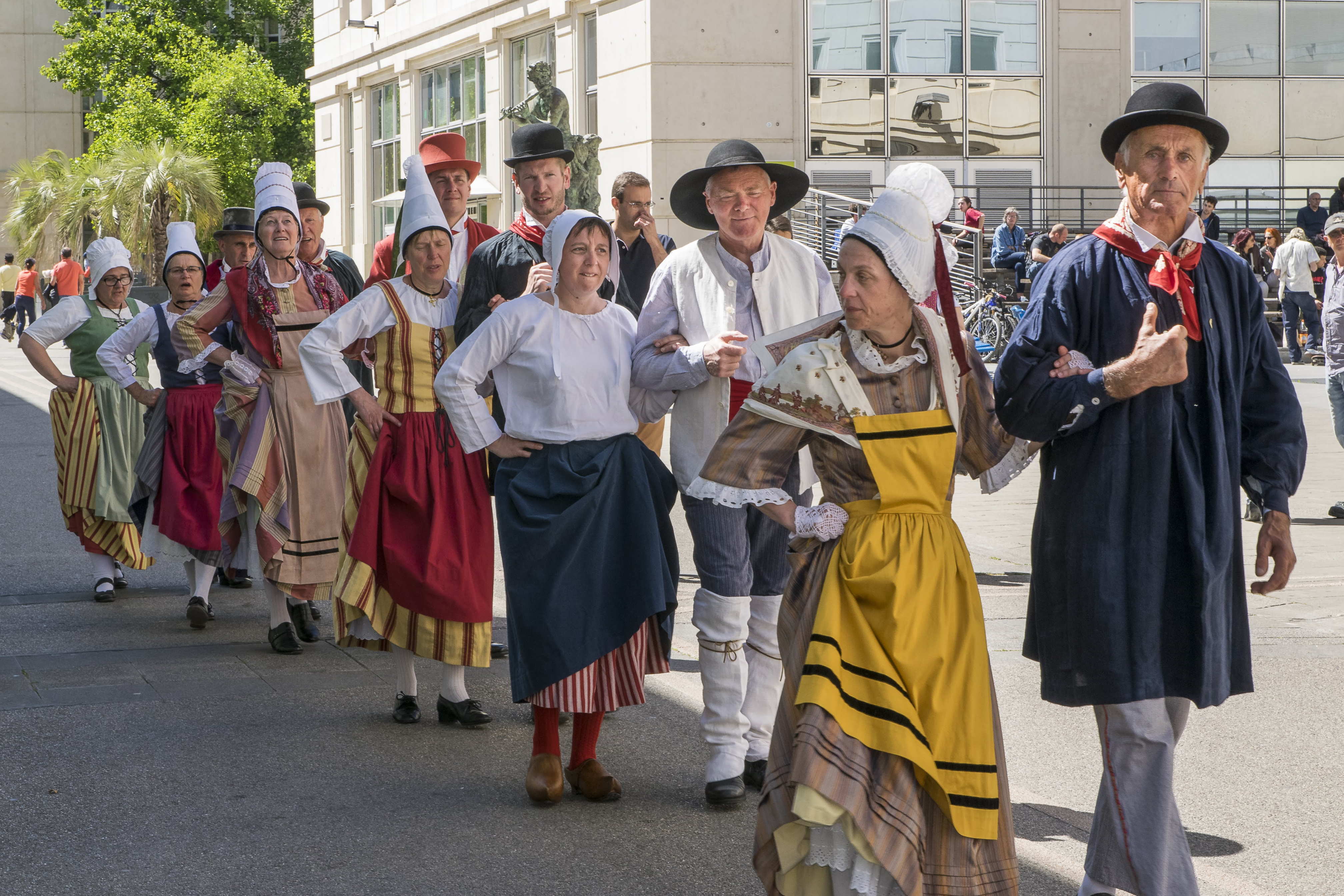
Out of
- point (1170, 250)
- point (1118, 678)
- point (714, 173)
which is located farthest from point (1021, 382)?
point (714, 173)

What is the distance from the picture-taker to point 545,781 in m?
4.97

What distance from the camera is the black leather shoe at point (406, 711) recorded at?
6.01m

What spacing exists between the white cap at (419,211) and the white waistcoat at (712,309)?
123 cm

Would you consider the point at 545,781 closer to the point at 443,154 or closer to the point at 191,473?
the point at 443,154

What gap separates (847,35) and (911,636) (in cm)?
2352

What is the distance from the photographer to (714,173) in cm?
518

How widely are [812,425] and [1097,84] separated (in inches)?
965

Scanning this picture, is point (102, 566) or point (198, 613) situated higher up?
point (102, 566)

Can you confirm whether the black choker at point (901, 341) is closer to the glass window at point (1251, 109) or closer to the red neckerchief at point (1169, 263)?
the red neckerchief at point (1169, 263)

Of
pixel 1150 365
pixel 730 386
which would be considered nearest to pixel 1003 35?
pixel 730 386

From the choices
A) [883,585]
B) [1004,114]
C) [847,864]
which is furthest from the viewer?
[1004,114]

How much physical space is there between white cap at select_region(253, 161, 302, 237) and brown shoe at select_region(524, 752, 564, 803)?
326cm

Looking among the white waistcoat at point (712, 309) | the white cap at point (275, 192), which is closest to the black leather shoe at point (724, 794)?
the white waistcoat at point (712, 309)

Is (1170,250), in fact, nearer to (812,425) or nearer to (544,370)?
(812,425)
